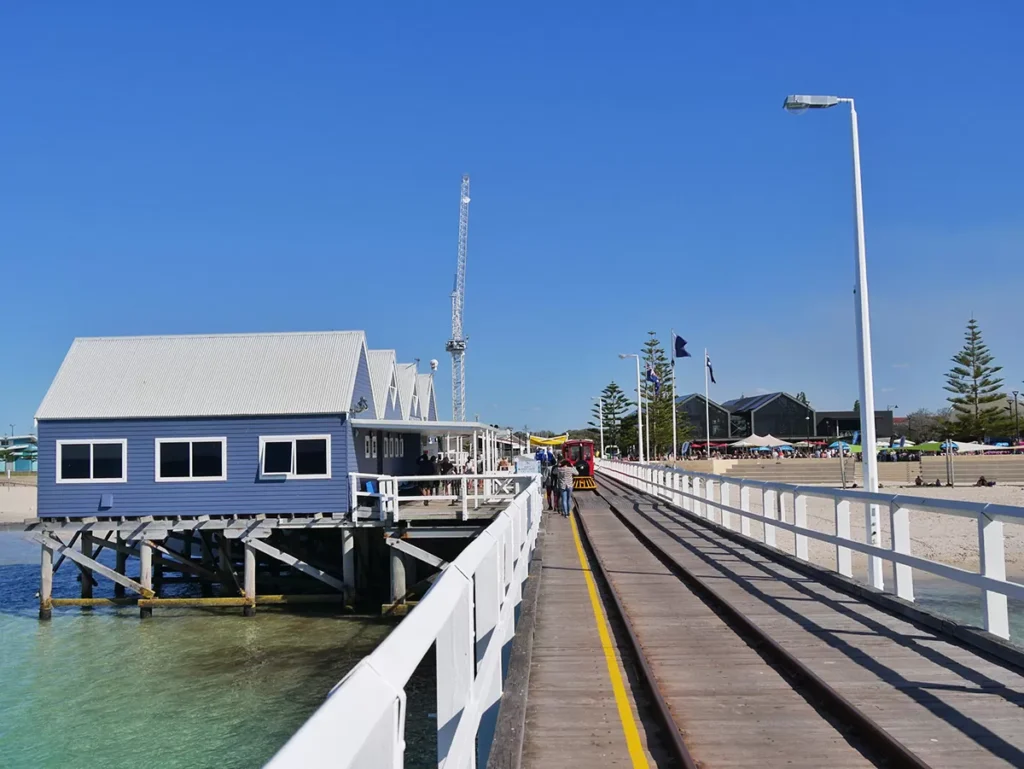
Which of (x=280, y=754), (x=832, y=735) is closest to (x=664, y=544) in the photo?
(x=832, y=735)

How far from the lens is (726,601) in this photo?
10.5m

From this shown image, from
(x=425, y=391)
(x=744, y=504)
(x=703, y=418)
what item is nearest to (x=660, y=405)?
(x=703, y=418)

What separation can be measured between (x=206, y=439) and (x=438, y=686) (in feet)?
82.8

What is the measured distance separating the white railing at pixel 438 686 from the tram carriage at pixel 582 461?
3189 cm

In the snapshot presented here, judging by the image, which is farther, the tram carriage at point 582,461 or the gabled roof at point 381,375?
the tram carriage at point 582,461

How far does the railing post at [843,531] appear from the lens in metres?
11.3

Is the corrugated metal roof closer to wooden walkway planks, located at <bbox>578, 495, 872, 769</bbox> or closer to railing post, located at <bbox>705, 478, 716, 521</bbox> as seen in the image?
railing post, located at <bbox>705, 478, 716, 521</bbox>

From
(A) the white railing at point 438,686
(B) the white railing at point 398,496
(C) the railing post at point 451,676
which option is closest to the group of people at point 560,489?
(B) the white railing at point 398,496

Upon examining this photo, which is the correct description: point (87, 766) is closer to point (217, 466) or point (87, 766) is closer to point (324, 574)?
point (324, 574)

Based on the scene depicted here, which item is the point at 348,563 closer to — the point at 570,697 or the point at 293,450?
the point at 293,450

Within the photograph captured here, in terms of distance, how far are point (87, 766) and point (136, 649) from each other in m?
8.65

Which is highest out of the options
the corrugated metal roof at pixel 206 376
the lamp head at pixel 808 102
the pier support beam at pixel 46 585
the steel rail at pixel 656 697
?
the lamp head at pixel 808 102

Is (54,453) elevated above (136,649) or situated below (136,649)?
above

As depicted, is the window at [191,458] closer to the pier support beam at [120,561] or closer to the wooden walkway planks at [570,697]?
the pier support beam at [120,561]
